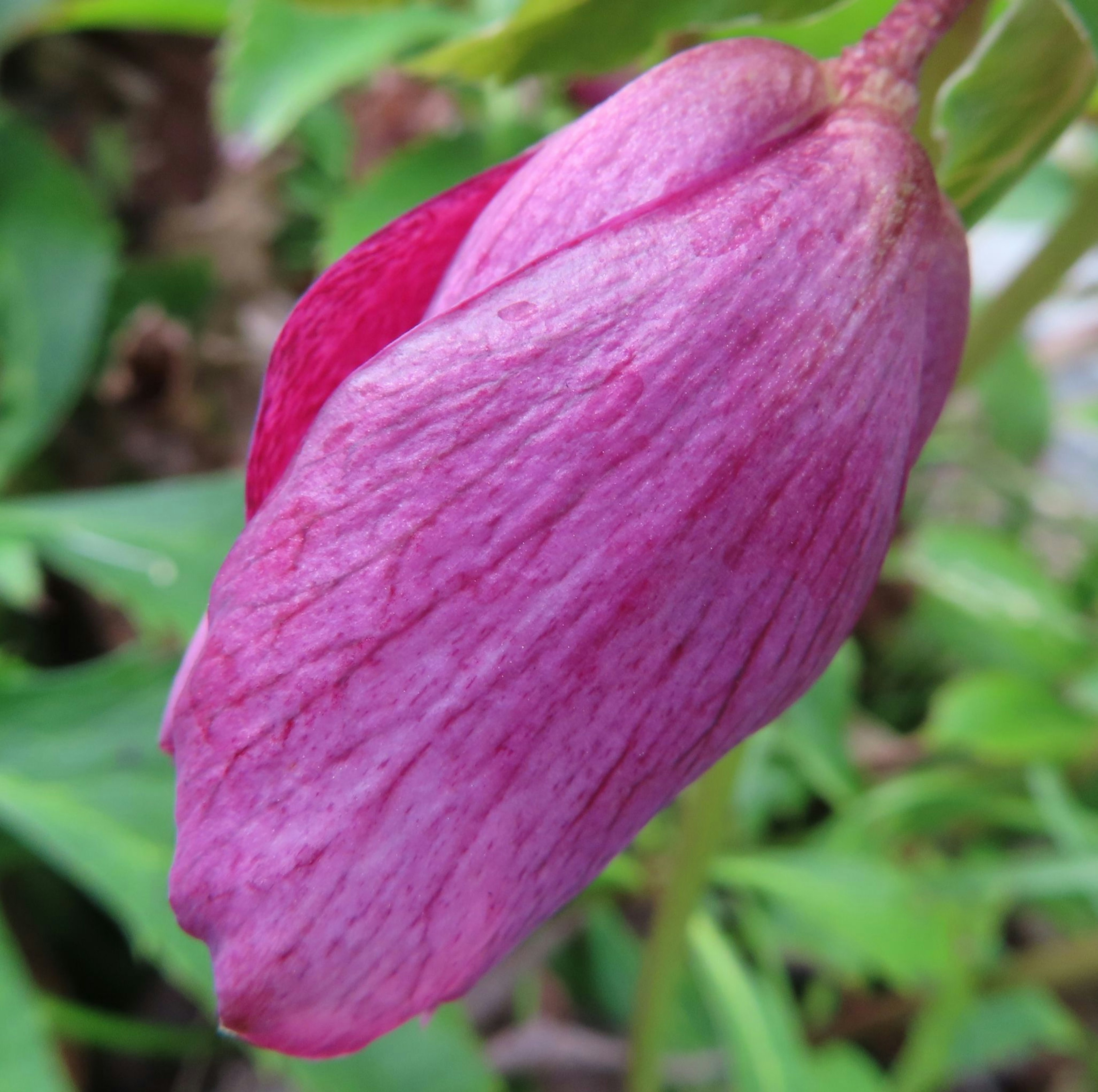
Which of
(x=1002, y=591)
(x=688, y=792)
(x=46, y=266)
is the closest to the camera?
(x=688, y=792)

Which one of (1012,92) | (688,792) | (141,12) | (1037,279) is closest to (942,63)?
(1012,92)

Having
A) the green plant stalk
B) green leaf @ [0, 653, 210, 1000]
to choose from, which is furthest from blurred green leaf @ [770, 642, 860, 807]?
green leaf @ [0, 653, 210, 1000]

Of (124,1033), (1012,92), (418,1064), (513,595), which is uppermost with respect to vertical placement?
(1012,92)

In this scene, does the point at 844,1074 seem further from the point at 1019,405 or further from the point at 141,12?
the point at 141,12

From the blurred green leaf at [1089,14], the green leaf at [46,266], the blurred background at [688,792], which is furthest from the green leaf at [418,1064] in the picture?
the green leaf at [46,266]

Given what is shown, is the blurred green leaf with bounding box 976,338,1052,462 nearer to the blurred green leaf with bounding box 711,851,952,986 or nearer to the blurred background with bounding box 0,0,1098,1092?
the blurred background with bounding box 0,0,1098,1092

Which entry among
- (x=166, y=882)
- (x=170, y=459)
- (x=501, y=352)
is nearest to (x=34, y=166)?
(x=170, y=459)

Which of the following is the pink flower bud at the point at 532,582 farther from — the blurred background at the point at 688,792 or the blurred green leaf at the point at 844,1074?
the blurred green leaf at the point at 844,1074
